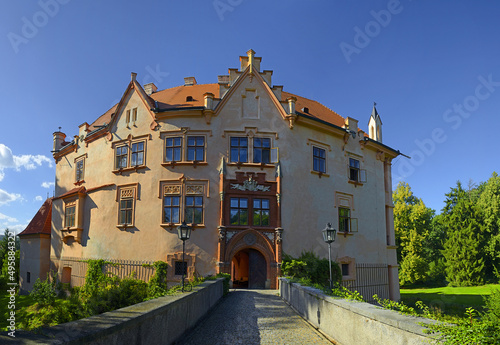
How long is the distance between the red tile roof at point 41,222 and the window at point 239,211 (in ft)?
69.2

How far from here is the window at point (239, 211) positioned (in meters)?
23.9

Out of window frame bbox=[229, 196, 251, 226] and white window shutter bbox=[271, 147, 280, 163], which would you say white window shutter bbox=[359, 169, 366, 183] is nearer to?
white window shutter bbox=[271, 147, 280, 163]

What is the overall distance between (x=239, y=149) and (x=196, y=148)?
2924mm

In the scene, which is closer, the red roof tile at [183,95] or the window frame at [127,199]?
the window frame at [127,199]

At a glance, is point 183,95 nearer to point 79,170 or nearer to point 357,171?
point 79,170

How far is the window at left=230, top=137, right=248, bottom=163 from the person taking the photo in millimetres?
24734

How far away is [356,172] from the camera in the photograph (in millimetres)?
29641

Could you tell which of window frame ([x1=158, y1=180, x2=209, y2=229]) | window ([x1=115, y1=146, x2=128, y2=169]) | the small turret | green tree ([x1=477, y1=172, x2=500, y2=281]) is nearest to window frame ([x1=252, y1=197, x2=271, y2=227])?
window frame ([x1=158, y1=180, x2=209, y2=229])

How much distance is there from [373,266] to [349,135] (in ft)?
34.2

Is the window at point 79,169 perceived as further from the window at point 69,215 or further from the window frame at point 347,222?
the window frame at point 347,222

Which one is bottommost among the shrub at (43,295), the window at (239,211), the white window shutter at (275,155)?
the shrub at (43,295)

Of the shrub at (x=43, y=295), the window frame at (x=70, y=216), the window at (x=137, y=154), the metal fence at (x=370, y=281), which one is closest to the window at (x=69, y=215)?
the window frame at (x=70, y=216)

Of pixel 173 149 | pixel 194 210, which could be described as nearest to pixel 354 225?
pixel 194 210

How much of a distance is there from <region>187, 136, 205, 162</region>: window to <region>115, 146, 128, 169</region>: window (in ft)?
17.8
